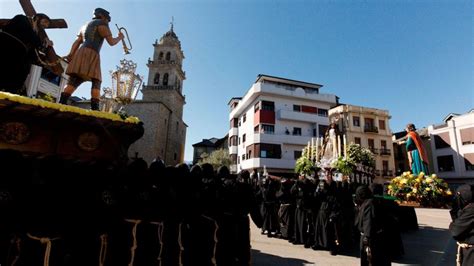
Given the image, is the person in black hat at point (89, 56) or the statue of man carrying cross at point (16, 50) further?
the person in black hat at point (89, 56)

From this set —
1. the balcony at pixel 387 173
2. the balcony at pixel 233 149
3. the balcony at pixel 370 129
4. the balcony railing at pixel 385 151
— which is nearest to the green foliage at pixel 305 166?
the balcony at pixel 233 149

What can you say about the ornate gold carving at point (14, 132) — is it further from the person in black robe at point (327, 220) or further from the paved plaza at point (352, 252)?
the person in black robe at point (327, 220)

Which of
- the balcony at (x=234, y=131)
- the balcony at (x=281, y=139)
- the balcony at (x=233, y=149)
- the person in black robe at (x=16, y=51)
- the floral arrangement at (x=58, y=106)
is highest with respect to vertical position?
the balcony at (x=234, y=131)

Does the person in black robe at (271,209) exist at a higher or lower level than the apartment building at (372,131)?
lower

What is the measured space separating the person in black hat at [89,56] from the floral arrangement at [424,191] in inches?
308

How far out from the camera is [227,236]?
14.8 ft

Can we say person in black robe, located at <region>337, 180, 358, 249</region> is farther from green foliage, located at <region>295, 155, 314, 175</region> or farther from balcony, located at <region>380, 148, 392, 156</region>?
balcony, located at <region>380, 148, 392, 156</region>

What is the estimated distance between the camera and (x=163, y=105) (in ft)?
113

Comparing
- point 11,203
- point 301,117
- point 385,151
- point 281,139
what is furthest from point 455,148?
point 11,203

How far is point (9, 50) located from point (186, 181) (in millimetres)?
2952

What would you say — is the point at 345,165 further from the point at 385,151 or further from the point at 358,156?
the point at 385,151

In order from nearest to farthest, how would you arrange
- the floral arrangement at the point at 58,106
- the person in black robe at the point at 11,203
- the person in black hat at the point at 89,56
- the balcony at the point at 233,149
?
the person in black robe at the point at 11,203 → the floral arrangement at the point at 58,106 → the person in black hat at the point at 89,56 → the balcony at the point at 233,149

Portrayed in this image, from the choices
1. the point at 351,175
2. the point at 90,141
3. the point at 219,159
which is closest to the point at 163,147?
→ the point at 219,159

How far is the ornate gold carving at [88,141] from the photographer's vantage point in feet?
12.6
